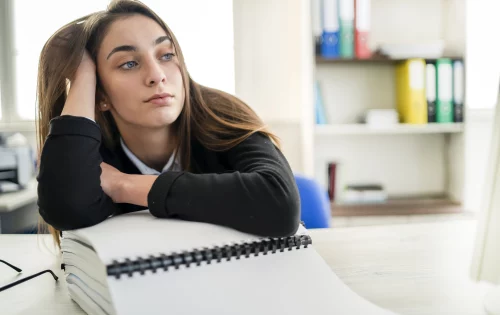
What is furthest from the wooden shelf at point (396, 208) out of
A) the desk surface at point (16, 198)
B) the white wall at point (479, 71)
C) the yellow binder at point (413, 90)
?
the desk surface at point (16, 198)

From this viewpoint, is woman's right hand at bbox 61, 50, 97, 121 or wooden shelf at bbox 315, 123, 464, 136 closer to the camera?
woman's right hand at bbox 61, 50, 97, 121

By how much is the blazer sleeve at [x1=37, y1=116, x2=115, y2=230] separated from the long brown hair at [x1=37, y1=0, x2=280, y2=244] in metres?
0.14

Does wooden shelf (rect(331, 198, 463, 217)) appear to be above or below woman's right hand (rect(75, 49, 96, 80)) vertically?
below

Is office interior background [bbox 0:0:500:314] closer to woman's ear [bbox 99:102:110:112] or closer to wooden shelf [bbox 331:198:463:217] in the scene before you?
wooden shelf [bbox 331:198:463:217]

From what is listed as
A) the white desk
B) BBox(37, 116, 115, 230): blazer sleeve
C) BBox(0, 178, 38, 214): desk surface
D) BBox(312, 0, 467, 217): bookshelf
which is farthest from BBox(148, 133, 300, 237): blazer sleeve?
BBox(312, 0, 467, 217): bookshelf

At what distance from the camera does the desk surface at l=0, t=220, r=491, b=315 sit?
1.92ft

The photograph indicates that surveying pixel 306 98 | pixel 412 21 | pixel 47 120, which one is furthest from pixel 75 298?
pixel 412 21

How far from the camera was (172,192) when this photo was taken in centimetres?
63

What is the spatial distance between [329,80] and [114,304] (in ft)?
8.06

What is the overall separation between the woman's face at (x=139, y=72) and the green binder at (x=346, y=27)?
1806 millimetres

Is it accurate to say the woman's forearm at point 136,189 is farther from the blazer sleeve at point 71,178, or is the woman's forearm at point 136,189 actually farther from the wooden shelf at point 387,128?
the wooden shelf at point 387,128

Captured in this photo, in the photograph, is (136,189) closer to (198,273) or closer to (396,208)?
(198,273)

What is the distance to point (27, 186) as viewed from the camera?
221 centimetres

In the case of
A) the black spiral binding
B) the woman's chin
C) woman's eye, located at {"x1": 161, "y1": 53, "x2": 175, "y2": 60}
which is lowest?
the black spiral binding
